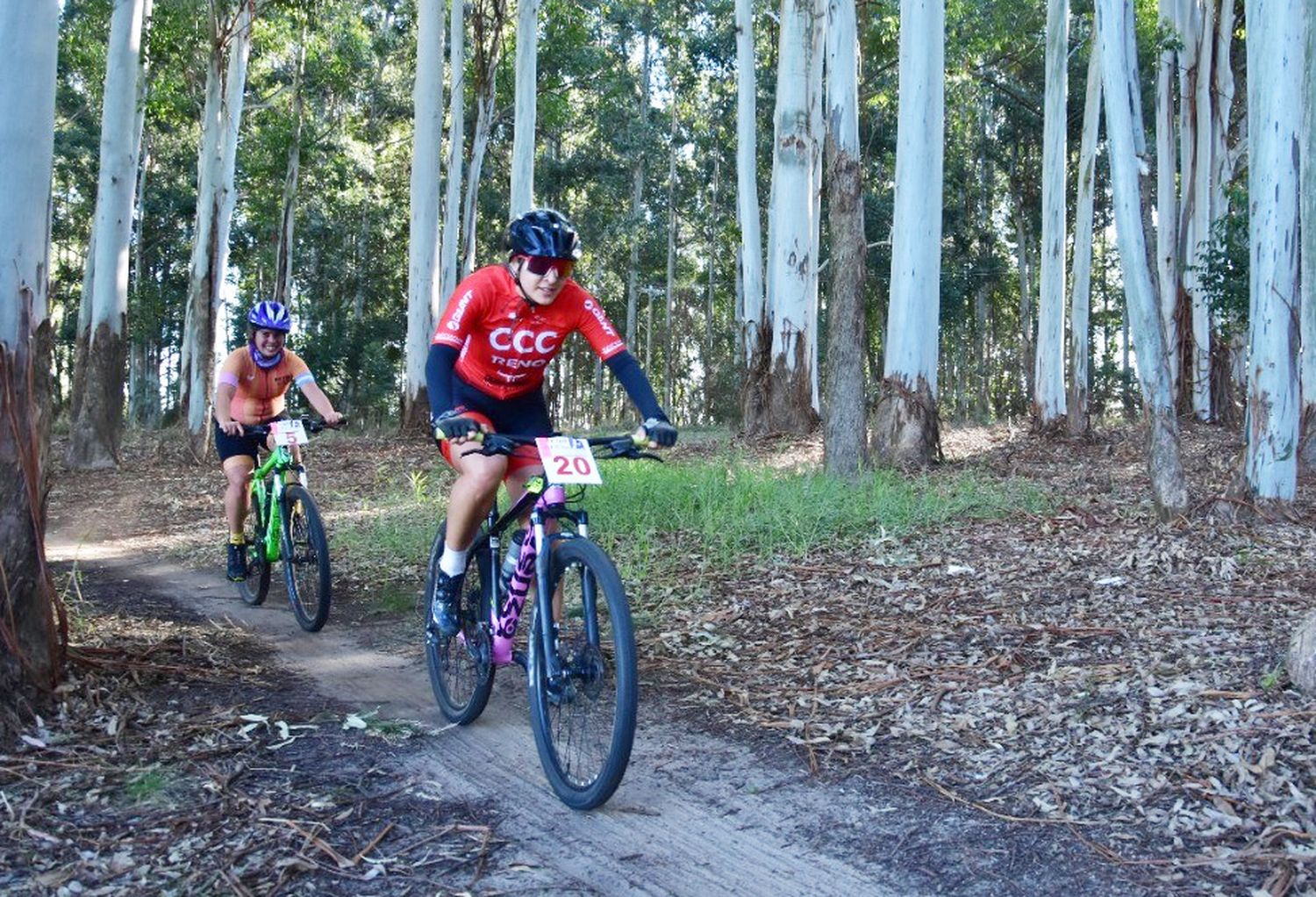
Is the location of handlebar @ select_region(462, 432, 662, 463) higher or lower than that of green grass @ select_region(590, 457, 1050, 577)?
higher

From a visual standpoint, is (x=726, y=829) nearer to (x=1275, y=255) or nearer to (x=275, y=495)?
(x=275, y=495)

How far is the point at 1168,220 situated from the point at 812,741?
57.8 ft

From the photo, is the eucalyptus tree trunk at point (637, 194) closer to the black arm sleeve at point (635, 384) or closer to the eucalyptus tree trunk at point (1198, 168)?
the eucalyptus tree trunk at point (1198, 168)

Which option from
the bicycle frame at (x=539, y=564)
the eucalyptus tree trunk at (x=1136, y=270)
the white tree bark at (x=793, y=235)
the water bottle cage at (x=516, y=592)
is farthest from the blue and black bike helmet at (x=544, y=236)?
the white tree bark at (x=793, y=235)

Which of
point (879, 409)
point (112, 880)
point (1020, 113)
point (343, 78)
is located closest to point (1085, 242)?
point (879, 409)

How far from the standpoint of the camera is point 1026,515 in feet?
26.5

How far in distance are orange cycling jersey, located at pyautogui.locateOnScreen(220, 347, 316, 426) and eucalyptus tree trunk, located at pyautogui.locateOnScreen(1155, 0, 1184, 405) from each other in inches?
604

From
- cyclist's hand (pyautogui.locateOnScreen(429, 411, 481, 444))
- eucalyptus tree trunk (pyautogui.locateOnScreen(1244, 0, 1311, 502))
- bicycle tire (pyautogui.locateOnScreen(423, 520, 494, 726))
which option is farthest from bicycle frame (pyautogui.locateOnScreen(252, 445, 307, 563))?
eucalyptus tree trunk (pyautogui.locateOnScreen(1244, 0, 1311, 502))

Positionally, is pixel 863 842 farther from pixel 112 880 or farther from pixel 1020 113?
pixel 1020 113

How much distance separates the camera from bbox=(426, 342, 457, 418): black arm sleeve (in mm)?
4254

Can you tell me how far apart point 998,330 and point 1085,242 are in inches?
917

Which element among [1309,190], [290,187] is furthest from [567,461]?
[290,187]

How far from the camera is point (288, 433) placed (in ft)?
22.5

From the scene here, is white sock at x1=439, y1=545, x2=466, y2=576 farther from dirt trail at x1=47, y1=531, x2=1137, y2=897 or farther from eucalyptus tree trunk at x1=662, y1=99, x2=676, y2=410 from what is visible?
eucalyptus tree trunk at x1=662, y1=99, x2=676, y2=410
